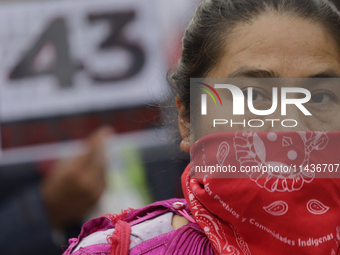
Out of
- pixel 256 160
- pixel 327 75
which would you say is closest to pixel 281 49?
pixel 327 75

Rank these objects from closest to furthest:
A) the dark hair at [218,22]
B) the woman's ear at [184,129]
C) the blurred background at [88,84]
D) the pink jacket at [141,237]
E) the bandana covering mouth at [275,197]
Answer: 1. the bandana covering mouth at [275,197]
2. the pink jacket at [141,237]
3. the dark hair at [218,22]
4. the woman's ear at [184,129]
5. the blurred background at [88,84]

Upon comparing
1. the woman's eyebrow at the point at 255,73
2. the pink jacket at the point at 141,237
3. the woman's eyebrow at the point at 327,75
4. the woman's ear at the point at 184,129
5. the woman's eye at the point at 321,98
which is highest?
the woman's eyebrow at the point at 255,73

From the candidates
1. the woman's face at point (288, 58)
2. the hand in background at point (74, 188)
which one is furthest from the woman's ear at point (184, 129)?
the hand in background at point (74, 188)

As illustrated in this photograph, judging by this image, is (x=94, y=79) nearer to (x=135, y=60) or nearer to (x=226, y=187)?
(x=135, y=60)

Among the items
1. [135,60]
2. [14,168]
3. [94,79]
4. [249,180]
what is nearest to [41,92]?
[94,79]

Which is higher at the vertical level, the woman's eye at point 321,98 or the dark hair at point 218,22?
the dark hair at point 218,22

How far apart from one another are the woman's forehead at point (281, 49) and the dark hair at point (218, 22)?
41 millimetres

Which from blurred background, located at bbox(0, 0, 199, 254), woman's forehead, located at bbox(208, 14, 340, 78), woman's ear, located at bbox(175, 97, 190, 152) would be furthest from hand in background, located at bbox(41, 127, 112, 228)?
blurred background, located at bbox(0, 0, 199, 254)

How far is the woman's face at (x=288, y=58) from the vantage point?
1251 mm

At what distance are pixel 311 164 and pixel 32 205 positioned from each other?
128cm

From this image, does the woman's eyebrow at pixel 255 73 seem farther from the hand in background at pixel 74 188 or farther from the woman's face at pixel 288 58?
the hand in background at pixel 74 188

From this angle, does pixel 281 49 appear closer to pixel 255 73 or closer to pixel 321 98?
pixel 255 73

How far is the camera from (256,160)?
45.9 inches

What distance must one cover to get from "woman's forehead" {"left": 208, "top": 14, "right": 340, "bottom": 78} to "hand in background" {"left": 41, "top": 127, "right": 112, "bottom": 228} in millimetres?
749
